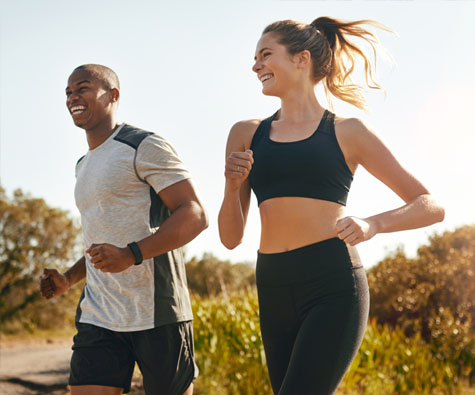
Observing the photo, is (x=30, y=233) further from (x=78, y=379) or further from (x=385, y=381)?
(x=78, y=379)

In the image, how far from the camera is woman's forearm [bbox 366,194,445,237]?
7.48 ft

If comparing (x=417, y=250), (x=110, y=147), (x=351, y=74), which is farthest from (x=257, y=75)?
(x=417, y=250)

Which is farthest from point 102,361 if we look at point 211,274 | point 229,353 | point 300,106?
point 211,274

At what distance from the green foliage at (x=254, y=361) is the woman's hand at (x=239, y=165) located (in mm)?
4256

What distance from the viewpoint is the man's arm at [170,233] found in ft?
8.00

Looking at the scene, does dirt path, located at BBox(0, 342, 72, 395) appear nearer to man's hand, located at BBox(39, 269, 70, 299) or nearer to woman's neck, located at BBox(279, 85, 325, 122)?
man's hand, located at BBox(39, 269, 70, 299)

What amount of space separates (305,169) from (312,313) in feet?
2.03

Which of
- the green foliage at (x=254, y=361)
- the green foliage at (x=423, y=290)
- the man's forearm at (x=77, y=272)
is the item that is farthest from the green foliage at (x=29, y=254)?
the man's forearm at (x=77, y=272)

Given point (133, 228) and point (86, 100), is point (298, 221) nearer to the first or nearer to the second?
point (133, 228)

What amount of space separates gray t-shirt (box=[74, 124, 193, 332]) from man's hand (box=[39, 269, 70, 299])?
0.80 feet

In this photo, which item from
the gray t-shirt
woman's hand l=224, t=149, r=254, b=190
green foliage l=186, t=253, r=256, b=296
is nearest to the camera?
woman's hand l=224, t=149, r=254, b=190

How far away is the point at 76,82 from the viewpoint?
2979 millimetres

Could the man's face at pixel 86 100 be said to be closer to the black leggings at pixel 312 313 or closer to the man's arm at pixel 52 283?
the man's arm at pixel 52 283

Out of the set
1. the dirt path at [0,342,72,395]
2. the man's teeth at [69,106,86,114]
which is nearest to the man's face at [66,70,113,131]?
the man's teeth at [69,106,86,114]
